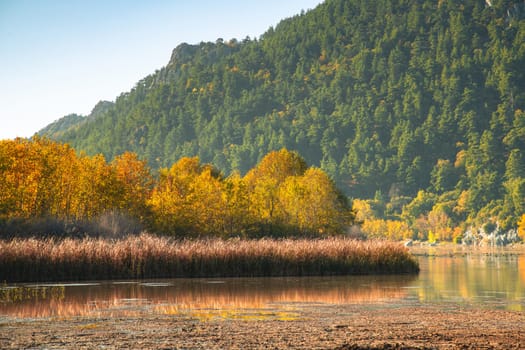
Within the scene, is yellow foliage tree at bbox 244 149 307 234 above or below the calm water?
above

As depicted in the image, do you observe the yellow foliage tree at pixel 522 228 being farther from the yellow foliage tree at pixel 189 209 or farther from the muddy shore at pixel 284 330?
the muddy shore at pixel 284 330

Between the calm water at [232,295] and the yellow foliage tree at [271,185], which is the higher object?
the yellow foliage tree at [271,185]

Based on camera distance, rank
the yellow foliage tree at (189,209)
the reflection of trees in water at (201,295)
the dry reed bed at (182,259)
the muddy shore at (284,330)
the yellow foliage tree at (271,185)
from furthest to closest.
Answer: the yellow foliage tree at (271,185)
the yellow foliage tree at (189,209)
the dry reed bed at (182,259)
the reflection of trees in water at (201,295)
the muddy shore at (284,330)

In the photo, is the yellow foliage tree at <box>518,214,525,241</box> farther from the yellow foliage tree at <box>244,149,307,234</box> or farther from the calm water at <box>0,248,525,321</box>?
the calm water at <box>0,248,525,321</box>

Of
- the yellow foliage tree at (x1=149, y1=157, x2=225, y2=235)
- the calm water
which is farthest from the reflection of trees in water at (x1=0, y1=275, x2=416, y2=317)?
the yellow foliage tree at (x1=149, y1=157, x2=225, y2=235)

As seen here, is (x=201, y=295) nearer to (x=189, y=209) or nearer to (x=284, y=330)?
(x=284, y=330)

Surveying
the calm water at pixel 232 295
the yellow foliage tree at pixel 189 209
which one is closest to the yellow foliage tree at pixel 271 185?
the yellow foliage tree at pixel 189 209

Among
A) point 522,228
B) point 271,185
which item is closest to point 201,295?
point 271,185

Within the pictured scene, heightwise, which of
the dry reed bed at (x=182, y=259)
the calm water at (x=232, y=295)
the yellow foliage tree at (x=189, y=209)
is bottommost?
the calm water at (x=232, y=295)

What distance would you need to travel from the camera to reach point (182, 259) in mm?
42281

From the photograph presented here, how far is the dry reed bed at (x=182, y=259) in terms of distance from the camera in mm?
38062

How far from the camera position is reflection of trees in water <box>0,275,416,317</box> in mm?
25625

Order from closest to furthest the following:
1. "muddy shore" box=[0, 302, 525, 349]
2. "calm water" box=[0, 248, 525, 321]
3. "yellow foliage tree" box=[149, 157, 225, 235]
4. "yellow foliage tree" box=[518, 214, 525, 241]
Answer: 1. "muddy shore" box=[0, 302, 525, 349]
2. "calm water" box=[0, 248, 525, 321]
3. "yellow foliage tree" box=[149, 157, 225, 235]
4. "yellow foliage tree" box=[518, 214, 525, 241]

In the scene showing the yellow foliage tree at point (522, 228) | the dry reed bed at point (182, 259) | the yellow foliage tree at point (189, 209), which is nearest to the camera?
the dry reed bed at point (182, 259)
